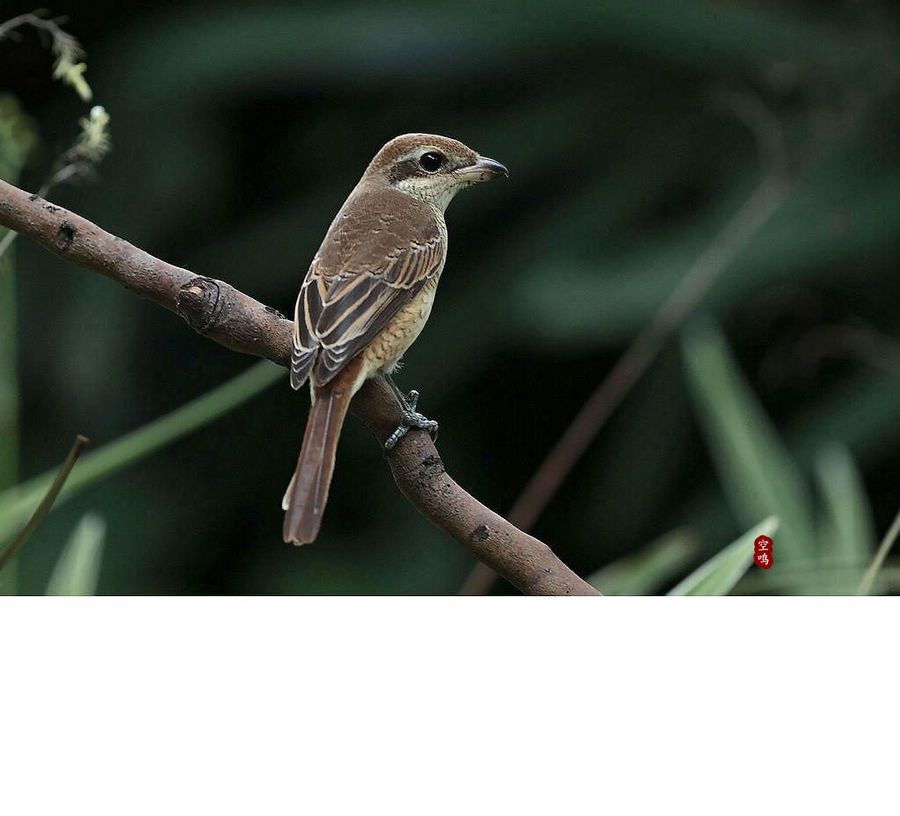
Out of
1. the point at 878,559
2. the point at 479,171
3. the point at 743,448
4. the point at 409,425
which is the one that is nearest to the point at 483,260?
the point at 479,171

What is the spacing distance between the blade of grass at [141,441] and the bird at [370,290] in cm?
27

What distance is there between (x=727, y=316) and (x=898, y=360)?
32cm

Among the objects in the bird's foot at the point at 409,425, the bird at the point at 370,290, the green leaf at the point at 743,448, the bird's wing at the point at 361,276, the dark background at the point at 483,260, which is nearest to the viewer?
the bird's foot at the point at 409,425

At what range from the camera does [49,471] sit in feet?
7.89

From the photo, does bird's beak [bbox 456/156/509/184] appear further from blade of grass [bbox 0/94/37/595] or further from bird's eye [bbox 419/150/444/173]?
A: blade of grass [bbox 0/94/37/595]

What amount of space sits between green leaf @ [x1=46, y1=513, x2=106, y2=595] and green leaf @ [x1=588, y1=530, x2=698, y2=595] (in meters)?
0.80

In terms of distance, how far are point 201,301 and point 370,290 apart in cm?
59

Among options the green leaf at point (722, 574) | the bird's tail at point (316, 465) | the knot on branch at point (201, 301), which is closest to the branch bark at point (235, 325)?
the knot on branch at point (201, 301)

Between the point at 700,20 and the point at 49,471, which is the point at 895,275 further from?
the point at 49,471

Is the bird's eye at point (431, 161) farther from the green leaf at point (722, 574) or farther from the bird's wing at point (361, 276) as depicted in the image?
the green leaf at point (722, 574)

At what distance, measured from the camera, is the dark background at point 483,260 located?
251 cm

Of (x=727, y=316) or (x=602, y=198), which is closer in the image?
(x=727, y=316)

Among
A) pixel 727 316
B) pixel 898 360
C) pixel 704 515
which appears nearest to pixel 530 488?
pixel 704 515

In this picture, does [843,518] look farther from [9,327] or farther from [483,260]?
[9,327]
